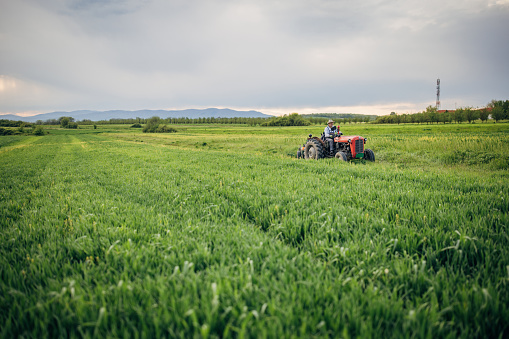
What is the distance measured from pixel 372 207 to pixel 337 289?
9.97 feet

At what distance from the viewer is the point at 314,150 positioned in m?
14.1

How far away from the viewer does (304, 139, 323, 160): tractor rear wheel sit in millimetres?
13656

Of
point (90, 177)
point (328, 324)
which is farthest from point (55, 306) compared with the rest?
point (90, 177)

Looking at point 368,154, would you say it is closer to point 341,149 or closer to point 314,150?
point 341,149

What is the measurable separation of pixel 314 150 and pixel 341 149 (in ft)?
5.17

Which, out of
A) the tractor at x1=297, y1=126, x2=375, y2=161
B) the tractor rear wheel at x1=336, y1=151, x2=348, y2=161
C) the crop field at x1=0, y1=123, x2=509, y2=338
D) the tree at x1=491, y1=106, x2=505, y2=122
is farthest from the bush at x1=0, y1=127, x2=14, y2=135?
the tree at x1=491, y1=106, x2=505, y2=122

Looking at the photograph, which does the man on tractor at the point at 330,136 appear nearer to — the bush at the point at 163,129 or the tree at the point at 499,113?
the tree at the point at 499,113

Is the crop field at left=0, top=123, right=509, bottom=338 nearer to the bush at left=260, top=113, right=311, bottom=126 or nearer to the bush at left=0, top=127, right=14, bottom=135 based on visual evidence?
the bush at left=260, top=113, right=311, bottom=126

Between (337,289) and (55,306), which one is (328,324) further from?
(55,306)

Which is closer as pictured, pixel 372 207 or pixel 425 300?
pixel 425 300

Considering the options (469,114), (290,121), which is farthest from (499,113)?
(290,121)

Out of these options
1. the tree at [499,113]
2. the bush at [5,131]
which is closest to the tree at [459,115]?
the tree at [499,113]

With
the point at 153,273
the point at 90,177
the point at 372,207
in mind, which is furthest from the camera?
the point at 90,177

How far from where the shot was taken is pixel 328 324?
6.33ft
